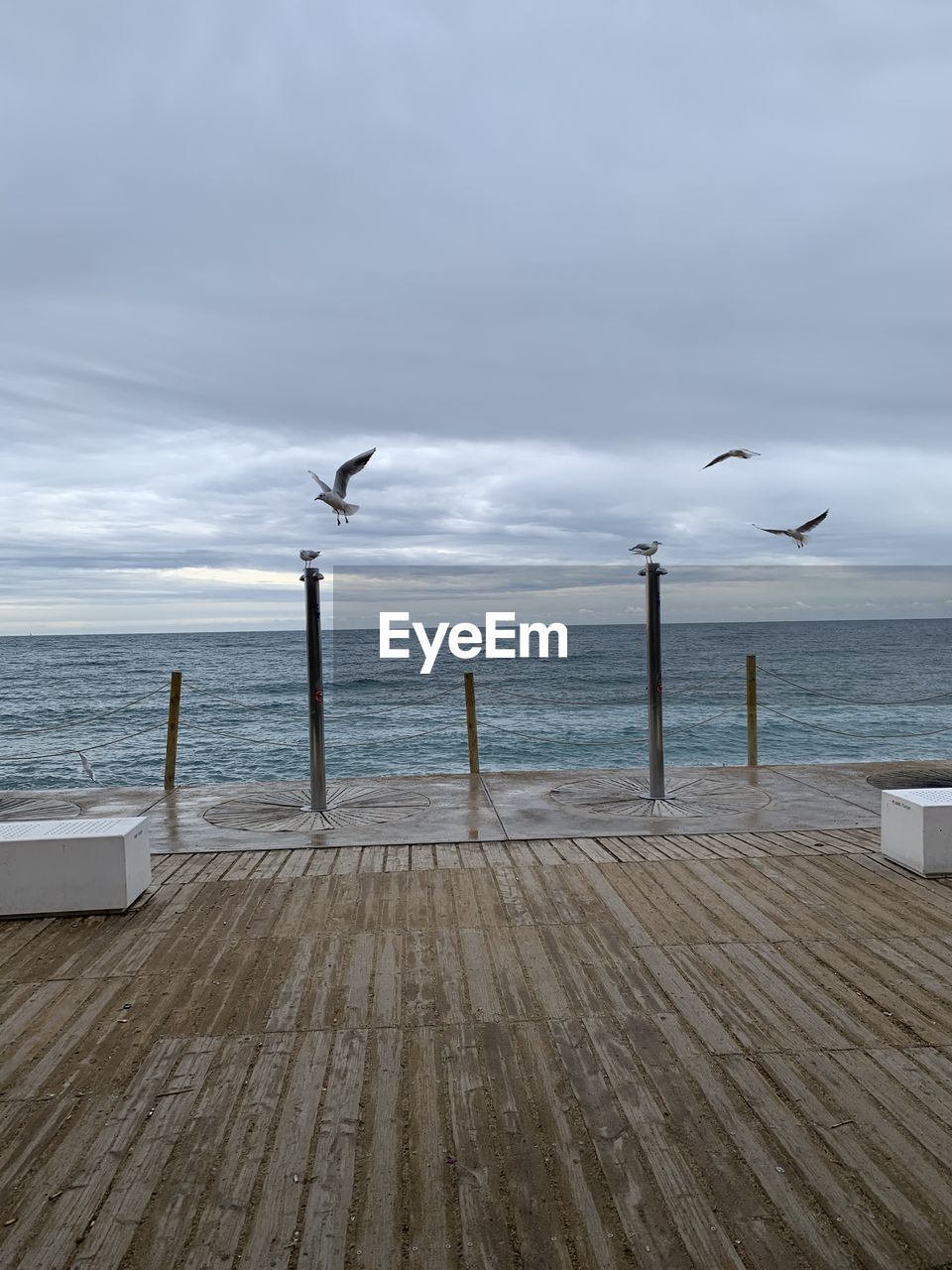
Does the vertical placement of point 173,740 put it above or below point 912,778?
above

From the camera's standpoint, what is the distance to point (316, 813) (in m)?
6.30

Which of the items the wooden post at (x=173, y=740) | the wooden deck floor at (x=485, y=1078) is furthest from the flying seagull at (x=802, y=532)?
the wooden post at (x=173, y=740)

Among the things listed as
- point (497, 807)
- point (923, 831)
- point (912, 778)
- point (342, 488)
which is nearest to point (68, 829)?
point (342, 488)

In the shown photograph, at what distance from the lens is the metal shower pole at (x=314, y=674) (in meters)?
6.13

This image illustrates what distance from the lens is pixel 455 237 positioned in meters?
9.85

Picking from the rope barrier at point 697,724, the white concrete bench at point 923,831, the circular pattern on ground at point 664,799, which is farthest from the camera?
the rope barrier at point 697,724

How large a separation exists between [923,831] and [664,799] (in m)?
2.15

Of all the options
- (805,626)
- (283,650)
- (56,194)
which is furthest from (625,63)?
(805,626)

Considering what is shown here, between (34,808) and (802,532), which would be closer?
(34,808)

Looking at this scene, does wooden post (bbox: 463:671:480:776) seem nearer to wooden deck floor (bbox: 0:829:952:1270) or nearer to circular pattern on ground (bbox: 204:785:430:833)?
circular pattern on ground (bbox: 204:785:430:833)

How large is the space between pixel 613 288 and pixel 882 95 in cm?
372

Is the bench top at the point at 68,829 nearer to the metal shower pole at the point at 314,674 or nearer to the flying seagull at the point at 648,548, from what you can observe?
the metal shower pole at the point at 314,674

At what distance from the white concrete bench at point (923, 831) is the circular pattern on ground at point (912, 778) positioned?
2.08 metres

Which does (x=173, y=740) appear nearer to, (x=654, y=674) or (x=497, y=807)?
(x=497, y=807)
